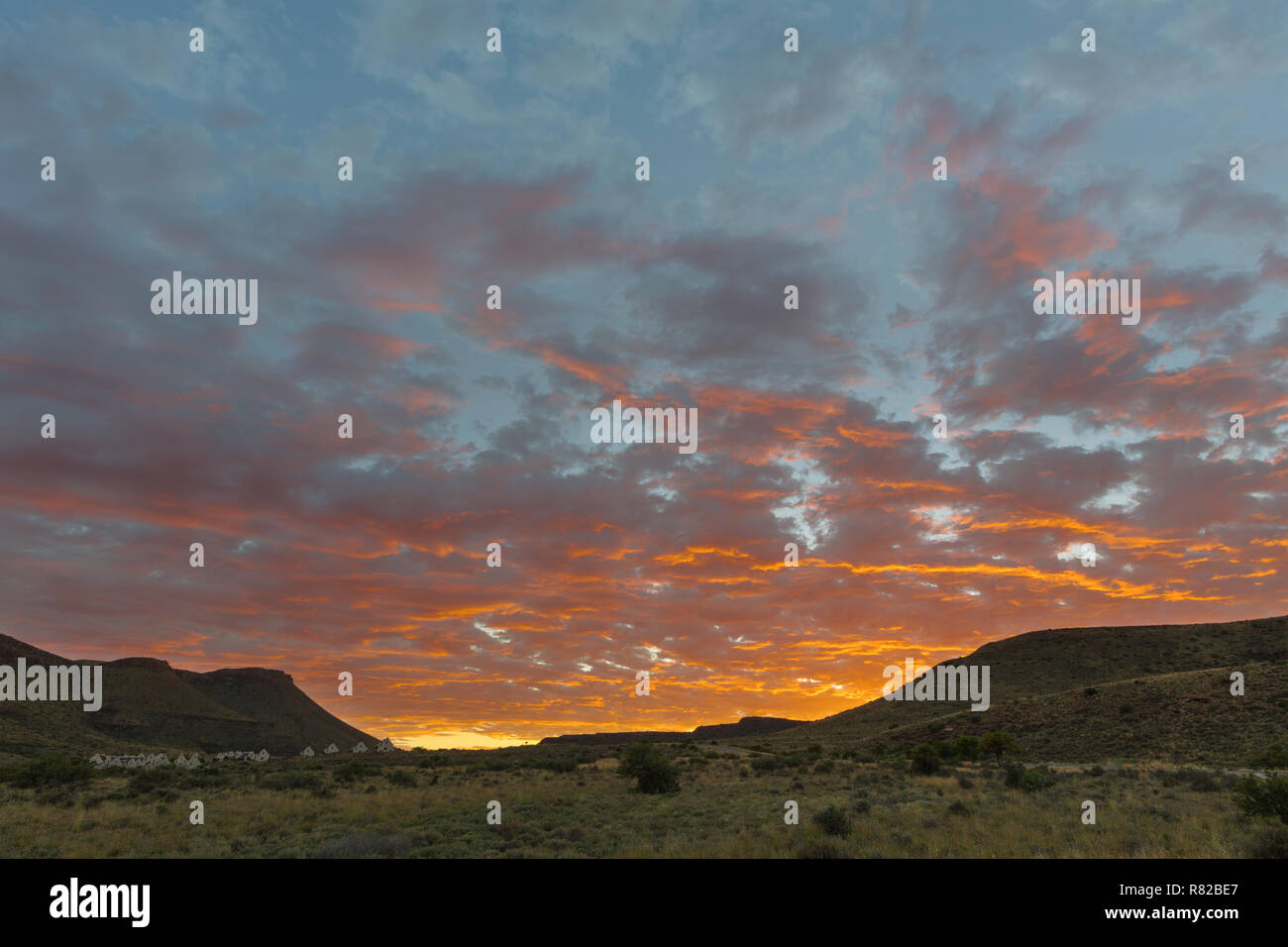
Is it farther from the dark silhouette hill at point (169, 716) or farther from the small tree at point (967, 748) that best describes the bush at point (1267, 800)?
the dark silhouette hill at point (169, 716)

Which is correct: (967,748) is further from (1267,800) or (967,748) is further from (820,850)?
(820,850)

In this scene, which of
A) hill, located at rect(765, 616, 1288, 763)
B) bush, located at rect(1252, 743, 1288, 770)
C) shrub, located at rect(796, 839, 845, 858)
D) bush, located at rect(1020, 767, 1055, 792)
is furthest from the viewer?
hill, located at rect(765, 616, 1288, 763)

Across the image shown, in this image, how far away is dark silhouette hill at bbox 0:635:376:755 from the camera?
8306 cm

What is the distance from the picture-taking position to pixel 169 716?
118188 millimetres

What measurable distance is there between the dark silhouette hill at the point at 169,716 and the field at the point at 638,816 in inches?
2259

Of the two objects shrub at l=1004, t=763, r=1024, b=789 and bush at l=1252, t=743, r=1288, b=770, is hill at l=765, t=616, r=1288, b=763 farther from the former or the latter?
shrub at l=1004, t=763, r=1024, b=789

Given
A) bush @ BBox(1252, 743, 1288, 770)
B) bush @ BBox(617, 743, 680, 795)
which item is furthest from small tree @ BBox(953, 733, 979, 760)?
bush @ BBox(617, 743, 680, 795)

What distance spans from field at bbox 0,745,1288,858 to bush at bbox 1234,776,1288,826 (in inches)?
19.7

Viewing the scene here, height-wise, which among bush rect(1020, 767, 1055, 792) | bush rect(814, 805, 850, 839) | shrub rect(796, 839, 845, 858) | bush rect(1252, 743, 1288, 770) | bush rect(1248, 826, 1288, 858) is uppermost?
bush rect(1248, 826, 1288, 858)

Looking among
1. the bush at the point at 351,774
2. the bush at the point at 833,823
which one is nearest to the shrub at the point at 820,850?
Result: the bush at the point at 833,823

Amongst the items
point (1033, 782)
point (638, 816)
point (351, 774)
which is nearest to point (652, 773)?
point (638, 816)
